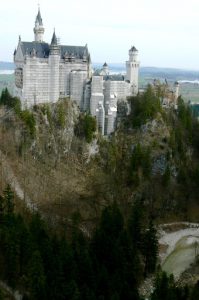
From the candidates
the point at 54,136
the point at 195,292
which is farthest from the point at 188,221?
the point at 195,292

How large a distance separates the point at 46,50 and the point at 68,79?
6515 millimetres

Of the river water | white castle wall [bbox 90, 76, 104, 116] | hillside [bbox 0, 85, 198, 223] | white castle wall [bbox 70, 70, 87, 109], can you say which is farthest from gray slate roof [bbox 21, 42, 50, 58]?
the river water

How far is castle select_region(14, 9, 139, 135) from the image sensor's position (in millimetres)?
80250

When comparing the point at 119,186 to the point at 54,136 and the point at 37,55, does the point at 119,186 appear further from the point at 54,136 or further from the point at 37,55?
the point at 37,55

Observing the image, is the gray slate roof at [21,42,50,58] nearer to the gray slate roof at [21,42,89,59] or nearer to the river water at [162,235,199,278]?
the gray slate roof at [21,42,89,59]

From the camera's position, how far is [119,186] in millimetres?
80562

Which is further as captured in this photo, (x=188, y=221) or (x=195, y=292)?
(x=188, y=221)

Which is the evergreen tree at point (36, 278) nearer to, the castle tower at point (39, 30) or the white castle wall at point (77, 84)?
the white castle wall at point (77, 84)

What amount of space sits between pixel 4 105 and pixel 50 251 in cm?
3466

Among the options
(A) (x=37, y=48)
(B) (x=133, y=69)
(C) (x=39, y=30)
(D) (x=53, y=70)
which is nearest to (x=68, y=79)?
(D) (x=53, y=70)

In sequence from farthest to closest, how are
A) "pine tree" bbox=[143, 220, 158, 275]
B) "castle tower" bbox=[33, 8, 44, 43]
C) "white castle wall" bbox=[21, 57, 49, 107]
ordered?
"castle tower" bbox=[33, 8, 44, 43]
"white castle wall" bbox=[21, 57, 49, 107]
"pine tree" bbox=[143, 220, 158, 275]

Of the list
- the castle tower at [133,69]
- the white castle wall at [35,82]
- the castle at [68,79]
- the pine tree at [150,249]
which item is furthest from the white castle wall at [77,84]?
the pine tree at [150,249]

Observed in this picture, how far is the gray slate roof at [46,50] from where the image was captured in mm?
81000

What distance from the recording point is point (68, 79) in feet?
281
